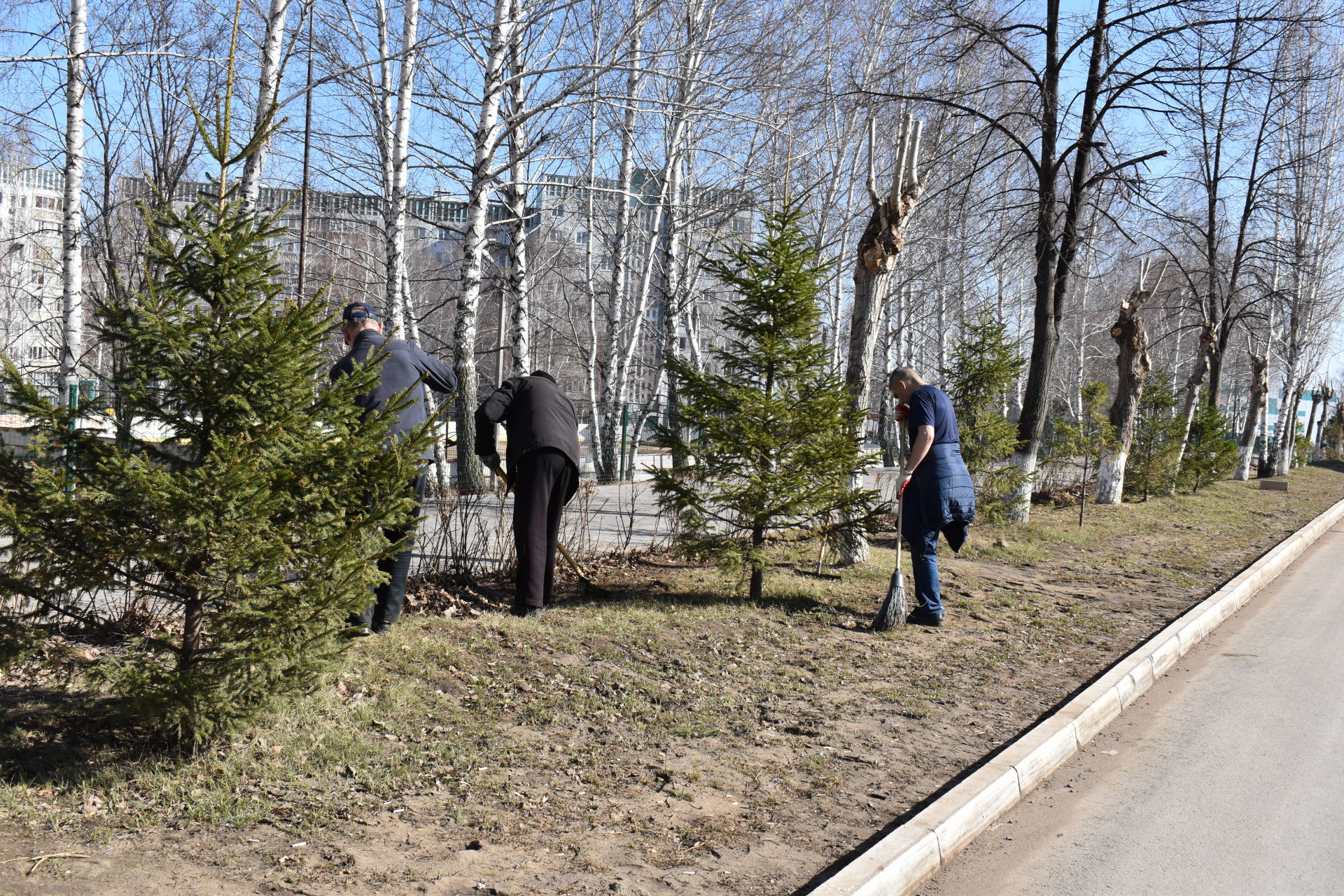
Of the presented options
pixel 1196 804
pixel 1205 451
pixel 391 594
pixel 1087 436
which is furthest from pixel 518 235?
pixel 1205 451

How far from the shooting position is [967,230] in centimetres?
2772

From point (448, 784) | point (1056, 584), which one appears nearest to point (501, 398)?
point (448, 784)

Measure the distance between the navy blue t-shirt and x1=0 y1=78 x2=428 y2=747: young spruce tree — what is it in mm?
4375

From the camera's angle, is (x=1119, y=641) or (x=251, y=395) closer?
(x=251, y=395)

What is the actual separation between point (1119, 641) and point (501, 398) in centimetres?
506

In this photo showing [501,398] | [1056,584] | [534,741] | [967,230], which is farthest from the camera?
[967,230]

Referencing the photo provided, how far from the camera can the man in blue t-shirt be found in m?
7.02

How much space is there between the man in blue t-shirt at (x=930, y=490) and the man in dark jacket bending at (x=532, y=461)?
8.24 feet

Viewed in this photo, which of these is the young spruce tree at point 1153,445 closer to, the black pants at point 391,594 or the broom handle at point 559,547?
the broom handle at point 559,547

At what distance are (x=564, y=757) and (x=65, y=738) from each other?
6.68 ft

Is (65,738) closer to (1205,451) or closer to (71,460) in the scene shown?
(71,460)

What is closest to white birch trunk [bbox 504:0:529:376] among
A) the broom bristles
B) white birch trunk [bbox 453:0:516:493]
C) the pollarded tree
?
white birch trunk [bbox 453:0:516:493]

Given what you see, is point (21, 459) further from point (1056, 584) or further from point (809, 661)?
point (1056, 584)

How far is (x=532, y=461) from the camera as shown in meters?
6.46
